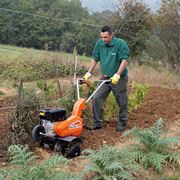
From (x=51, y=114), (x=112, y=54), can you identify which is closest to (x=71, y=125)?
(x=51, y=114)

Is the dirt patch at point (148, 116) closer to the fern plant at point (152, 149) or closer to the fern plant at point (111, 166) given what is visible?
the fern plant at point (152, 149)

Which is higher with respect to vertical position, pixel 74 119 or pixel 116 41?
pixel 116 41

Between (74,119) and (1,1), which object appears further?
(1,1)

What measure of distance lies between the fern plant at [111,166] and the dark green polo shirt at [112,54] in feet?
6.99

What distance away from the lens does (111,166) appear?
15.2 ft

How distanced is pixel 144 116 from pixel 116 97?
1.44 m

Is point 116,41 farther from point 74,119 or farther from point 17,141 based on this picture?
point 17,141

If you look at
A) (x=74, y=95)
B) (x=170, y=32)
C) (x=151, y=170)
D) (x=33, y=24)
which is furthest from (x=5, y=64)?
(x=33, y=24)

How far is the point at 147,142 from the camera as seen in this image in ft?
19.1

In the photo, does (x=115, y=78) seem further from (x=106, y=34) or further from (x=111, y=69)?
(x=106, y=34)

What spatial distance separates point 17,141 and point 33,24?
1606 inches

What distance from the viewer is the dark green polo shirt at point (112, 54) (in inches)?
269

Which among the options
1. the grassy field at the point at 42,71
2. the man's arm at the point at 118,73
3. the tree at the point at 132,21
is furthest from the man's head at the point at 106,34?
the tree at the point at 132,21

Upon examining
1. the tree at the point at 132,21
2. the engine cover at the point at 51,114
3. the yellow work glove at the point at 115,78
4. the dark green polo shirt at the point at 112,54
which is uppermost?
the tree at the point at 132,21
